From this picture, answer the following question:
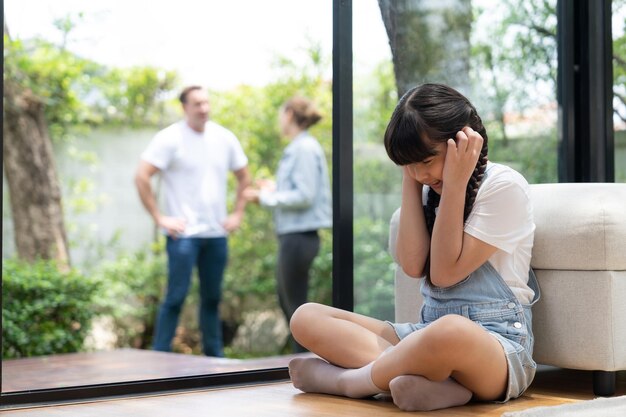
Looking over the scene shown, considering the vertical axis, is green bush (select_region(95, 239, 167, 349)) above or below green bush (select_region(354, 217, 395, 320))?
below

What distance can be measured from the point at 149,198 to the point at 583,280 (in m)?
2.47

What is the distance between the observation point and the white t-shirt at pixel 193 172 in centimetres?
473

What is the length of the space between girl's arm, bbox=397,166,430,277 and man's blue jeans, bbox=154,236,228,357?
204 centimetres

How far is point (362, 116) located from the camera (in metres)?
3.62

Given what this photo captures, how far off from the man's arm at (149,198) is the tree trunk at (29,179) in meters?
1.32

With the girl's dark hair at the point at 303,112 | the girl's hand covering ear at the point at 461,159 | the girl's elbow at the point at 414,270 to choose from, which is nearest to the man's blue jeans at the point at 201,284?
the girl's dark hair at the point at 303,112

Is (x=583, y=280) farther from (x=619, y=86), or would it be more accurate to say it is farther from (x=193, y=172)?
(x=193, y=172)

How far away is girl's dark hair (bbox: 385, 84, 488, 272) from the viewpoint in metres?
2.52

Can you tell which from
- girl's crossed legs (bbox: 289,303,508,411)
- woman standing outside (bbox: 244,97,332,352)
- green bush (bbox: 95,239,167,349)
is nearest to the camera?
girl's crossed legs (bbox: 289,303,508,411)

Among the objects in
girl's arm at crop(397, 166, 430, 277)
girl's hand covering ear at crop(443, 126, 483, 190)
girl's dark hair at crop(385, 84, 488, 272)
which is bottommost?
girl's arm at crop(397, 166, 430, 277)

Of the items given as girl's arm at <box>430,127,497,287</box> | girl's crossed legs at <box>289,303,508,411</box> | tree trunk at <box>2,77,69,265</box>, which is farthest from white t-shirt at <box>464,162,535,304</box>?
tree trunk at <box>2,77,69,265</box>

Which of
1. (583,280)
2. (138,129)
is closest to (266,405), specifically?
(583,280)

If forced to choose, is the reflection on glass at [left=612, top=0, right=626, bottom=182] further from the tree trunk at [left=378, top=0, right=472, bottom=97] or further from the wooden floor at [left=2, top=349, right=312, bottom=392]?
the wooden floor at [left=2, top=349, right=312, bottom=392]

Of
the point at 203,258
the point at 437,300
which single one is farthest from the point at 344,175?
the point at 203,258
